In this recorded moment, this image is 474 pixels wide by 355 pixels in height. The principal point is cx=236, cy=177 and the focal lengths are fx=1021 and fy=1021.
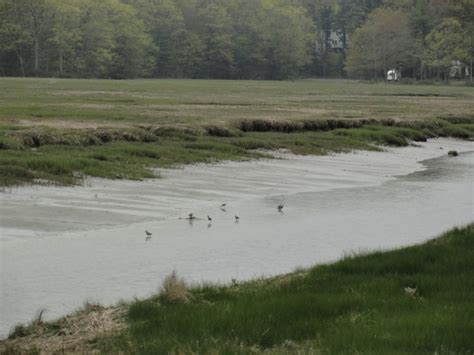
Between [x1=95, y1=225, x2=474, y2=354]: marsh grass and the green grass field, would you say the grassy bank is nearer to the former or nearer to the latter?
[x1=95, y1=225, x2=474, y2=354]: marsh grass

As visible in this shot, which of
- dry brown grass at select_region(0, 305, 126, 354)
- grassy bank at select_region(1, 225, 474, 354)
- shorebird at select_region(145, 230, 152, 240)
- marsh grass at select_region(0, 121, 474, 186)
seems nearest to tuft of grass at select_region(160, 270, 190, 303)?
grassy bank at select_region(1, 225, 474, 354)

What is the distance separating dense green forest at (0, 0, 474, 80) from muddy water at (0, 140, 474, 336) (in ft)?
345

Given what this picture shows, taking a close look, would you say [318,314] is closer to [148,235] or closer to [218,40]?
[148,235]

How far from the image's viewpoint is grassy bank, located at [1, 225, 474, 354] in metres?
9.05

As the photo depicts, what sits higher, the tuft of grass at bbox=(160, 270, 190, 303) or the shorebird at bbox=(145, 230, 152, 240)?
the tuft of grass at bbox=(160, 270, 190, 303)

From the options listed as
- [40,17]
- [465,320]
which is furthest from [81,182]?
[40,17]

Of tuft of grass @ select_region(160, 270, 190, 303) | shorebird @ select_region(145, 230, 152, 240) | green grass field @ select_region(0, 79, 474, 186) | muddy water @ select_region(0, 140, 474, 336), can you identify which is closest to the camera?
tuft of grass @ select_region(160, 270, 190, 303)

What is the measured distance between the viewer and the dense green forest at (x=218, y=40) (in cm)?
13212

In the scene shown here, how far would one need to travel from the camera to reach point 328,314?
10367 mm

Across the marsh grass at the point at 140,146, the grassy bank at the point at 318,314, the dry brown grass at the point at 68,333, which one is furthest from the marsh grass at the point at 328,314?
the marsh grass at the point at 140,146

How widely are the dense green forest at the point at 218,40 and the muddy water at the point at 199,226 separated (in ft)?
345

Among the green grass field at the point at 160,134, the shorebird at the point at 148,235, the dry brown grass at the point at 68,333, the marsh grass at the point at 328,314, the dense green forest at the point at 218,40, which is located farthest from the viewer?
the dense green forest at the point at 218,40

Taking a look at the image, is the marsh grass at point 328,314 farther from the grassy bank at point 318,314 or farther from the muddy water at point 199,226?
the muddy water at point 199,226

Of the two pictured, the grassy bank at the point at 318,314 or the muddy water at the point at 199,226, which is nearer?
the grassy bank at the point at 318,314
